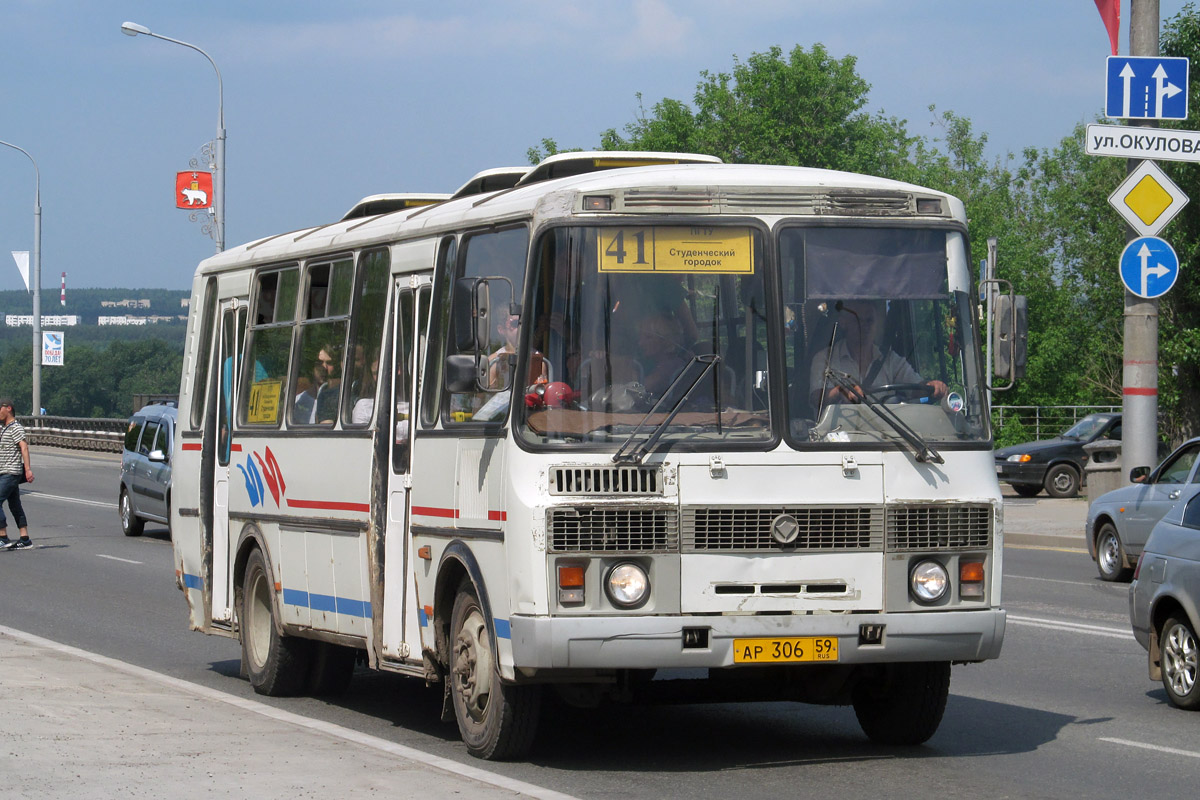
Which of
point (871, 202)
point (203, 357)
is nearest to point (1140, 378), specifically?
point (203, 357)

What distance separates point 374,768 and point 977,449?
3078 millimetres

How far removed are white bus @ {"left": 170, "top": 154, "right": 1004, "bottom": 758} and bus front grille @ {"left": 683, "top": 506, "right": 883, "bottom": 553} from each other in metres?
0.01

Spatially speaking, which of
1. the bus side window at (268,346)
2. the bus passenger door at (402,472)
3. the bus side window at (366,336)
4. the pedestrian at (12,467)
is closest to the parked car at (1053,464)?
the pedestrian at (12,467)

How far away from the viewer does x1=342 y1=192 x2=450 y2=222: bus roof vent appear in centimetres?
1166

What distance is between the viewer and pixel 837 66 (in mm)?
84500

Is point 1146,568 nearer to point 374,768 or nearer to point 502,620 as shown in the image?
point 502,620

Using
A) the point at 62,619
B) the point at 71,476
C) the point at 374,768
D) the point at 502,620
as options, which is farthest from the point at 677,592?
the point at 71,476

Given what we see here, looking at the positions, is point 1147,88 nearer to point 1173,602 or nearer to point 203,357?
point 1173,602

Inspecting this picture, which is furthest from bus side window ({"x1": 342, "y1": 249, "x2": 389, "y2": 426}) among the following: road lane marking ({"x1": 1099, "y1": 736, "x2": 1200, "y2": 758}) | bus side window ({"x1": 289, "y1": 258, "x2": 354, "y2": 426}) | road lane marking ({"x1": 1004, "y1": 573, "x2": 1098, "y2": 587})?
road lane marking ({"x1": 1004, "y1": 573, "x2": 1098, "y2": 587})

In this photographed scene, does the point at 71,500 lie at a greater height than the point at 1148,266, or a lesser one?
lesser

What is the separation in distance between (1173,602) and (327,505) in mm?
4926

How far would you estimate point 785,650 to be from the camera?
8109mm

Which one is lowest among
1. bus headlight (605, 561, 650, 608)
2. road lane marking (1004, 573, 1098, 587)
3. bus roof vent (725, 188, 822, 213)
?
road lane marking (1004, 573, 1098, 587)

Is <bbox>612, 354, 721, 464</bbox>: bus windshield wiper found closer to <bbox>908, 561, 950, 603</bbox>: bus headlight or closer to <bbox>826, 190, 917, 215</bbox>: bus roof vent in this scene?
<bbox>826, 190, 917, 215</bbox>: bus roof vent
